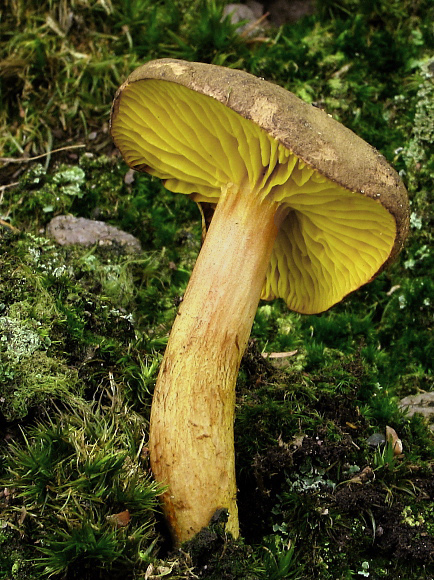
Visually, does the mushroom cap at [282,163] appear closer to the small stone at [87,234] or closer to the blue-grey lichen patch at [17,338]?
the small stone at [87,234]

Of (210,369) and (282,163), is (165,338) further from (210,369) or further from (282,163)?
(282,163)

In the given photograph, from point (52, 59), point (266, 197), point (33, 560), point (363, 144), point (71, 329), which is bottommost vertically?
point (33, 560)

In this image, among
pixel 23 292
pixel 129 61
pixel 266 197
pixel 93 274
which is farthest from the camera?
pixel 129 61

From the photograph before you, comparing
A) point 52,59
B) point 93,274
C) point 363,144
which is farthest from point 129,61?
point 363,144

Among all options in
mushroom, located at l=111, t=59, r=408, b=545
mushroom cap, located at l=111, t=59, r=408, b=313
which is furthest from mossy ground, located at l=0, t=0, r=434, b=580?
mushroom cap, located at l=111, t=59, r=408, b=313

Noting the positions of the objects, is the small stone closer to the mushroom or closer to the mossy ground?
the mossy ground

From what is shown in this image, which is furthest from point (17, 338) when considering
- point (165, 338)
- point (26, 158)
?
point (26, 158)

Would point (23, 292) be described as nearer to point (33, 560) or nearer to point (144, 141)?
point (144, 141)

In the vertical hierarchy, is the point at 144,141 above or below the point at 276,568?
above

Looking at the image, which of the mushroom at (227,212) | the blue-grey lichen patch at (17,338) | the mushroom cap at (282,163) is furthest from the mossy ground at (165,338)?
the mushroom cap at (282,163)
